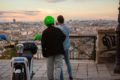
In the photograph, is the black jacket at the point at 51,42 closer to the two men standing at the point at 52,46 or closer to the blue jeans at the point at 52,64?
the two men standing at the point at 52,46

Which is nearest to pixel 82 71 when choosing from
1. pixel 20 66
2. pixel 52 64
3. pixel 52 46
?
pixel 52 64

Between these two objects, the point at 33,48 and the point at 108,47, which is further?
the point at 108,47

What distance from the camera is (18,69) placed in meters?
9.34

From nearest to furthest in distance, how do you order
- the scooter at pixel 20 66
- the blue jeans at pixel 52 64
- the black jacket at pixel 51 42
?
the scooter at pixel 20 66
the black jacket at pixel 51 42
the blue jeans at pixel 52 64

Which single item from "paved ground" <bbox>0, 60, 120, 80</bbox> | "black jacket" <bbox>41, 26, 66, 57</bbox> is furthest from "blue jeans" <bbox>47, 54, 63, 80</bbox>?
"paved ground" <bbox>0, 60, 120, 80</bbox>

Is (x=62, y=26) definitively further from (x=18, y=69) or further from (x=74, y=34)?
(x=74, y=34)

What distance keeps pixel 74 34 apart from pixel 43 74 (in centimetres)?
459

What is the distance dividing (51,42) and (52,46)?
3.9 inches

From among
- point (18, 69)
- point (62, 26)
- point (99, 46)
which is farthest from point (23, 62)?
point (99, 46)

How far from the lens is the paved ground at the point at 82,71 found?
13523mm

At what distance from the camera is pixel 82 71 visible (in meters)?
14.8

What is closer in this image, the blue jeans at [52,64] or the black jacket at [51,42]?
the black jacket at [51,42]

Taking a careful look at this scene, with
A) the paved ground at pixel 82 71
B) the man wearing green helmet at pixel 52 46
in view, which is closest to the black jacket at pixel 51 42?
the man wearing green helmet at pixel 52 46

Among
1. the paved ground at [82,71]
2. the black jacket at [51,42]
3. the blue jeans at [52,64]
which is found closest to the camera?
the black jacket at [51,42]
